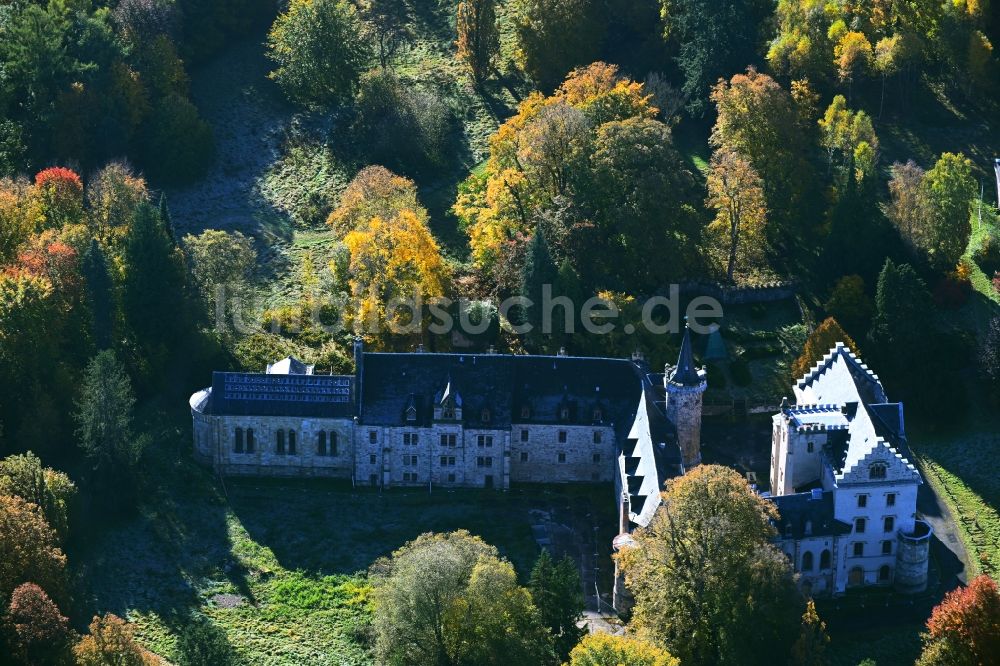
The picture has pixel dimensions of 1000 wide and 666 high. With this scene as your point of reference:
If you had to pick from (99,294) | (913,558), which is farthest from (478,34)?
(913,558)

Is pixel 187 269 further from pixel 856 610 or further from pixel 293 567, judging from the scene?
pixel 856 610

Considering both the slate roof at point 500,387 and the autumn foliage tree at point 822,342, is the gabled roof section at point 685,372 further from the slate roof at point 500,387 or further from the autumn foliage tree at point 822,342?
the autumn foliage tree at point 822,342

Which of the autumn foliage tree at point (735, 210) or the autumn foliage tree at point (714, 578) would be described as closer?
the autumn foliage tree at point (714, 578)

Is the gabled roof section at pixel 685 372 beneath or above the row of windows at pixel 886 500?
above

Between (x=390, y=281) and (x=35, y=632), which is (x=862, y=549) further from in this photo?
(x=35, y=632)

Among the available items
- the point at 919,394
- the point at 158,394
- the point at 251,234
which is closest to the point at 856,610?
the point at 919,394

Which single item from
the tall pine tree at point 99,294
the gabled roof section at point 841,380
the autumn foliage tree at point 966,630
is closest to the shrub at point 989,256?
the gabled roof section at point 841,380

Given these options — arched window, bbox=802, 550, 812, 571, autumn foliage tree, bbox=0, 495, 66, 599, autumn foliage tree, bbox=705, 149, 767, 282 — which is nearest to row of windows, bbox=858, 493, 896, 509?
arched window, bbox=802, 550, 812, 571
